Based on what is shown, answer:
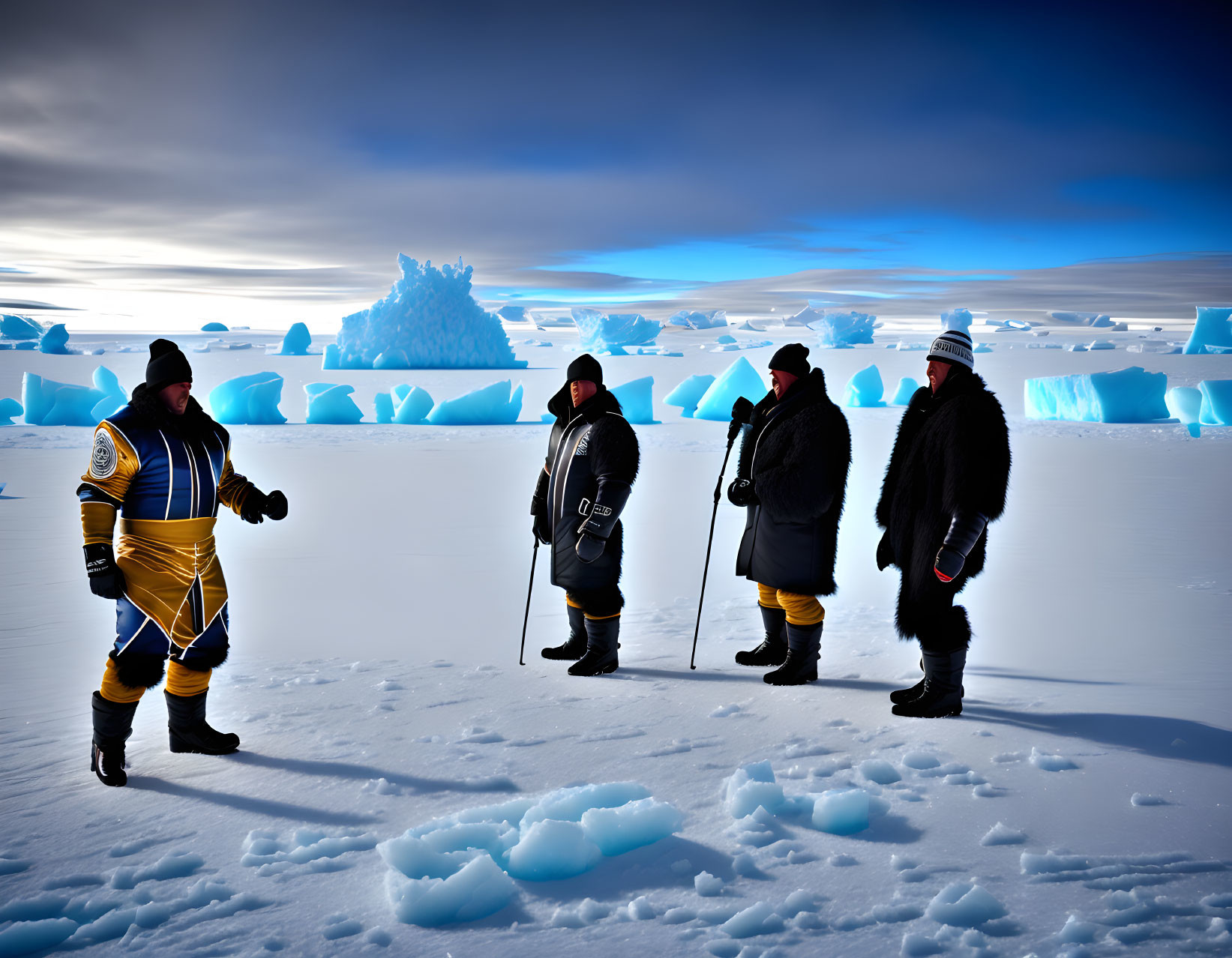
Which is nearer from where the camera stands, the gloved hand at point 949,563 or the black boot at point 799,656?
the gloved hand at point 949,563

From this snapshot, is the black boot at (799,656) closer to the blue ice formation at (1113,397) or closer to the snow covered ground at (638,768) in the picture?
the snow covered ground at (638,768)

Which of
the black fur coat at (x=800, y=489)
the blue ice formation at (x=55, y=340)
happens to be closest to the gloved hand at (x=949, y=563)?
the black fur coat at (x=800, y=489)

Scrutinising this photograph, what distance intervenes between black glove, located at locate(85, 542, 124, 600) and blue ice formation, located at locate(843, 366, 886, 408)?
20868mm

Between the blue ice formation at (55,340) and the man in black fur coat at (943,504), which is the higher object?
the blue ice formation at (55,340)

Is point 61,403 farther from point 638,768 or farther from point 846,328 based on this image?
point 846,328

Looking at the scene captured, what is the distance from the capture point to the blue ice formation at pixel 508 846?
2.27m

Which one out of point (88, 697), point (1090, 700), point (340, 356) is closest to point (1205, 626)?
point (1090, 700)

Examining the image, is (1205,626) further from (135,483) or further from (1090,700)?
(135,483)

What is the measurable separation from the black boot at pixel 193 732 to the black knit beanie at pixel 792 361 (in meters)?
2.49

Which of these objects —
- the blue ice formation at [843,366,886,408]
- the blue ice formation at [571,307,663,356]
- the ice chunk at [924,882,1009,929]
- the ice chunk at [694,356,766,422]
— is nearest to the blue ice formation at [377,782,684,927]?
the ice chunk at [924,882,1009,929]

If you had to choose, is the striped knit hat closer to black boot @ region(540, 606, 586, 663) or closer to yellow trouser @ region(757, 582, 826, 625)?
yellow trouser @ region(757, 582, 826, 625)

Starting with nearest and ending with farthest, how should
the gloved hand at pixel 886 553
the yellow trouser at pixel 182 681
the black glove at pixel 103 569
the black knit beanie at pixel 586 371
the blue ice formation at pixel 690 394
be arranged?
the black glove at pixel 103 569, the yellow trouser at pixel 182 681, the gloved hand at pixel 886 553, the black knit beanie at pixel 586 371, the blue ice formation at pixel 690 394

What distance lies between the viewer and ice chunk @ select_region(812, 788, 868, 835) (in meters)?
2.66

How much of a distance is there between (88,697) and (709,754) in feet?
8.26
